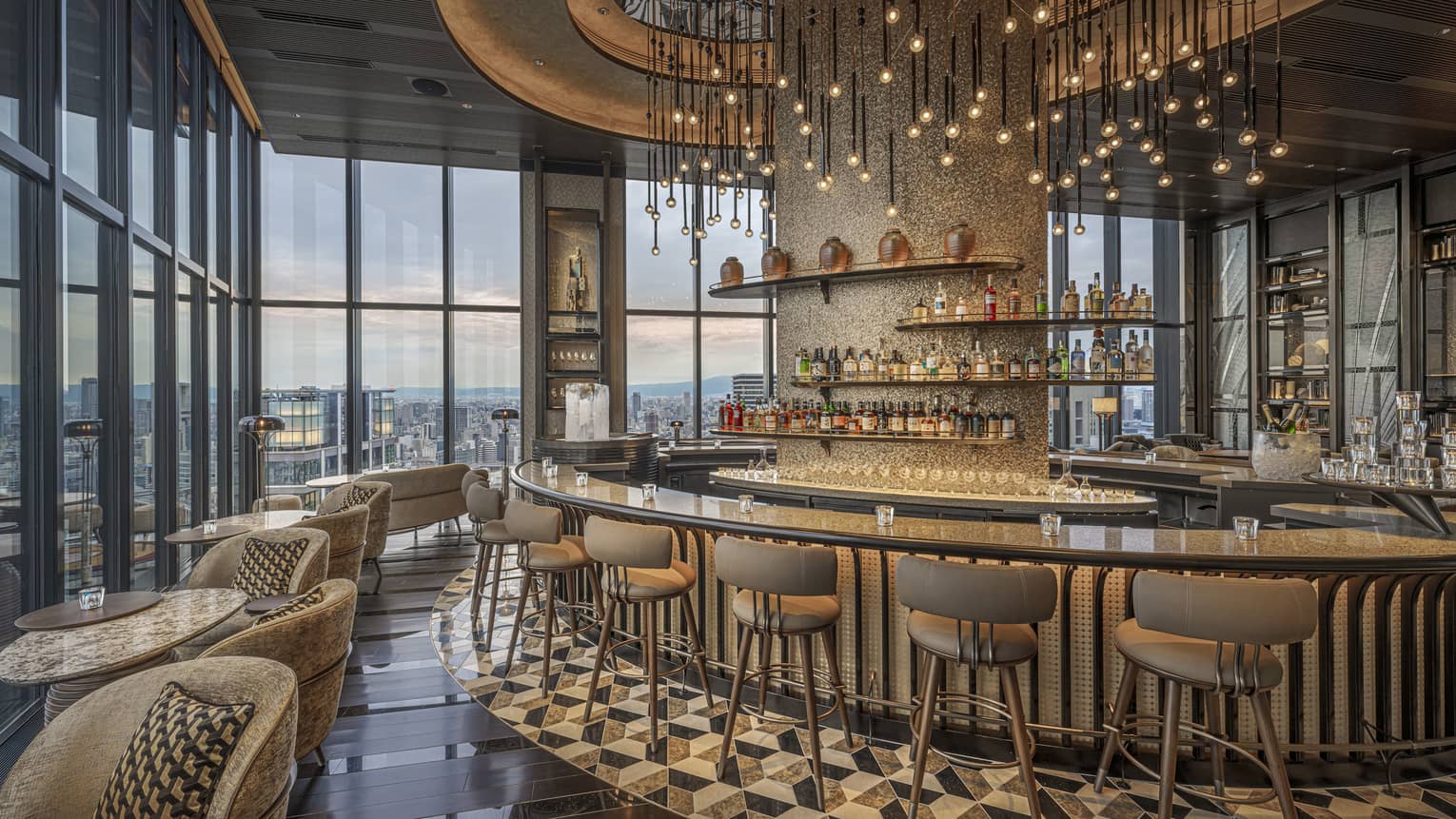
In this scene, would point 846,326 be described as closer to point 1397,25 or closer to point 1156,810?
point 1156,810

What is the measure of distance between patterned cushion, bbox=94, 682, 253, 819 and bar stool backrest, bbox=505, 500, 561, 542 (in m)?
2.06

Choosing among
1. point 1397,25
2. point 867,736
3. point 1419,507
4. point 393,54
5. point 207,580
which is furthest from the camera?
point 393,54

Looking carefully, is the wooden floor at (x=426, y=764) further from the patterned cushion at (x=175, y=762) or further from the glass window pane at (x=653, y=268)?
the glass window pane at (x=653, y=268)

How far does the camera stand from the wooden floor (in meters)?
2.67

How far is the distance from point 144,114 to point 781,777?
5.87m

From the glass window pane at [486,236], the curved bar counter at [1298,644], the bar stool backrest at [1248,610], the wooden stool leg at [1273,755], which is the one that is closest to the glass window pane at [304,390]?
the glass window pane at [486,236]

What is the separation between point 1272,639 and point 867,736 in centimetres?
171

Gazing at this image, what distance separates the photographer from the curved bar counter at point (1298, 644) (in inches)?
99.9

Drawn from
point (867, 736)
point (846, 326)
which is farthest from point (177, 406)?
point (867, 736)

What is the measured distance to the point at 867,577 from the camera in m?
3.29

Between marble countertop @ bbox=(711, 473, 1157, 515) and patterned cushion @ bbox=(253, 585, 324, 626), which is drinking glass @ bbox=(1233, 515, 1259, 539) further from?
patterned cushion @ bbox=(253, 585, 324, 626)

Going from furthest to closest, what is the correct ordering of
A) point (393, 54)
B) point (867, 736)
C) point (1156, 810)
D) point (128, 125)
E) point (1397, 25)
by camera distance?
point (393, 54) → point (1397, 25) → point (128, 125) → point (867, 736) → point (1156, 810)

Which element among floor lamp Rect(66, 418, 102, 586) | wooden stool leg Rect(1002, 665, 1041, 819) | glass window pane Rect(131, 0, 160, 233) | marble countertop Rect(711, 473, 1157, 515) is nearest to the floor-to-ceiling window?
marble countertop Rect(711, 473, 1157, 515)

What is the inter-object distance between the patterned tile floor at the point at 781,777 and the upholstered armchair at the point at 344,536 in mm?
1151
